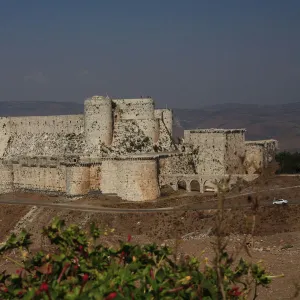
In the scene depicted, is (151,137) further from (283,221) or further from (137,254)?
(137,254)

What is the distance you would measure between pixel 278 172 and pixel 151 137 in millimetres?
11230

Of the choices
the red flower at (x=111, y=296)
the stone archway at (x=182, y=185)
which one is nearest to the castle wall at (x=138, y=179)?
the stone archway at (x=182, y=185)

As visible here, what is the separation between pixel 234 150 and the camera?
47.4 meters

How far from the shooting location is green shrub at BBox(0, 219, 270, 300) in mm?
8086

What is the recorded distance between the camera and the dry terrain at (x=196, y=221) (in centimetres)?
2456

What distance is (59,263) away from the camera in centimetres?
909

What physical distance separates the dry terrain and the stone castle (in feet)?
4.37

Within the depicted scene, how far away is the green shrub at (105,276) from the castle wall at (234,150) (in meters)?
36.7

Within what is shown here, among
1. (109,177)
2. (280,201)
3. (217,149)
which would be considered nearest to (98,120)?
A: (109,177)

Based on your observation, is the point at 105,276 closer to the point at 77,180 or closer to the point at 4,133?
the point at 77,180

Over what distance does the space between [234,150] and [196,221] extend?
13.6 m

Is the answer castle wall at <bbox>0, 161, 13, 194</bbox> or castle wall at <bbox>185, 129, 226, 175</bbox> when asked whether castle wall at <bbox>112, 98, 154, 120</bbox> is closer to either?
castle wall at <bbox>185, 129, 226, 175</bbox>

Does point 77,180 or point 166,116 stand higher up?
point 166,116

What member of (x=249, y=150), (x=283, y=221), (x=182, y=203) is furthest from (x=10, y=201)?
(x=283, y=221)
